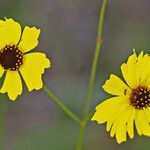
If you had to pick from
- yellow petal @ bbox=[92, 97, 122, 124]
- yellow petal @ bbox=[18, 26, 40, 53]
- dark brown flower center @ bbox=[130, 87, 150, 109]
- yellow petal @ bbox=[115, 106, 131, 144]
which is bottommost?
yellow petal @ bbox=[115, 106, 131, 144]

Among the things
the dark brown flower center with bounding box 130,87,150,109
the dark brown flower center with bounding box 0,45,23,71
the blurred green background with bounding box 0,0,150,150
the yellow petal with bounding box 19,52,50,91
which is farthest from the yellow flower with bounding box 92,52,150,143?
the blurred green background with bounding box 0,0,150,150

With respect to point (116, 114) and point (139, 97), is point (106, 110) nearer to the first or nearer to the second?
point (116, 114)

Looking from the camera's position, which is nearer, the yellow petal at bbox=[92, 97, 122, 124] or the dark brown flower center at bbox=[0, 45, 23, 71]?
the yellow petal at bbox=[92, 97, 122, 124]

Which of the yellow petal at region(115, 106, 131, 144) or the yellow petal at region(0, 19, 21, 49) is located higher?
the yellow petal at region(0, 19, 21, 49)

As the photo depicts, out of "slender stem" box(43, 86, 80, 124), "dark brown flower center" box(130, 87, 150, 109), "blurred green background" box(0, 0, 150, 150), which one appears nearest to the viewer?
"slender stem" box(43, 86, 80, 124)

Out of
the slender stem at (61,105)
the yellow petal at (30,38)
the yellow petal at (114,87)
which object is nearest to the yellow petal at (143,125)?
the yellow petal at (114,87)

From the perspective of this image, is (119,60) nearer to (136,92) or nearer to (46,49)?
(46,49)

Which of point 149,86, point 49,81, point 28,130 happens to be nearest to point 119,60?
point 49,81

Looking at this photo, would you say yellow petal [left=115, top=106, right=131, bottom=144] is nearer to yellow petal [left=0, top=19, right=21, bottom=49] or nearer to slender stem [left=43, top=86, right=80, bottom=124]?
slender stem [left=43, top=86, right=80, bottom=124]
